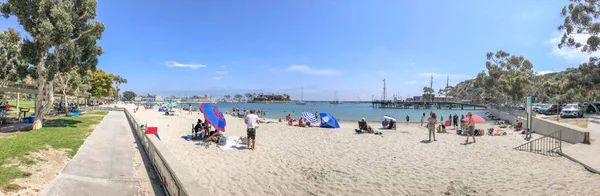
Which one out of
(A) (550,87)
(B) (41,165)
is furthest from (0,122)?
(A) (550,87)

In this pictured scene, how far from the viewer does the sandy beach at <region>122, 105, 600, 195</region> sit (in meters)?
6.62

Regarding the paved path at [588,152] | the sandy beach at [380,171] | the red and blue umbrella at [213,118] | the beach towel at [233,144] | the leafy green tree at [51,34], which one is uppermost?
the leafy green tree at [51,34]

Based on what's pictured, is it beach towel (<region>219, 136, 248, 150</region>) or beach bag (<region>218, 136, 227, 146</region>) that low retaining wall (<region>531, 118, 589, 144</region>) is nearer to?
beach towel (<region>219, 136, 248, 150</region>)

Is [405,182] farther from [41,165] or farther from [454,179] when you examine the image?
[41,165]

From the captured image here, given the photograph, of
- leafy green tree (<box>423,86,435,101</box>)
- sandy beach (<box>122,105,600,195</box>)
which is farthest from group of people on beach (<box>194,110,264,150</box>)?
leafy green tree (<box>423,86,435,101</box>)

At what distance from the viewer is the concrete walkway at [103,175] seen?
5055mm

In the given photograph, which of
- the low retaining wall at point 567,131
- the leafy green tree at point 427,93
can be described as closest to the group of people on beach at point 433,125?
the low retaining wall at point 567,131

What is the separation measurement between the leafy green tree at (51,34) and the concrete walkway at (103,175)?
264 inches

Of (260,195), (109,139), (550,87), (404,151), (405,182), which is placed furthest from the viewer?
(550,87)

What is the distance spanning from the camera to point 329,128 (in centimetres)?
2117

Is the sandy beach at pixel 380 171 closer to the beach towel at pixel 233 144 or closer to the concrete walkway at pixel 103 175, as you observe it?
the beach towel at pixel 233 144

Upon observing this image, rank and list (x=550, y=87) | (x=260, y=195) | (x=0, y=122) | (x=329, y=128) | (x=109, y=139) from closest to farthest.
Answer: (x=260, y=195) < (x=109, y=139) < (x=0, y=122) < (x=329, y=128) < (x=550, y=87)

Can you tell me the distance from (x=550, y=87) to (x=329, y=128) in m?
64.2

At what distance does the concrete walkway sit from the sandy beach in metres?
1.33
